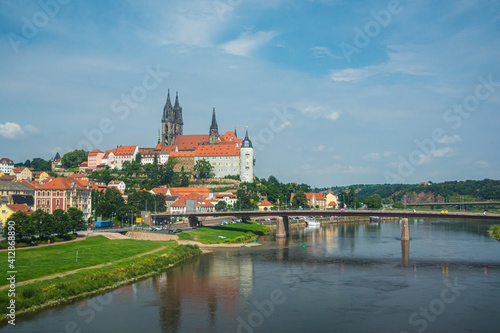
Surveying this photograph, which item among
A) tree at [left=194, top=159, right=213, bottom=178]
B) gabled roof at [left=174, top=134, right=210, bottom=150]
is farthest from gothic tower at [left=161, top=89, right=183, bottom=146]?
tree at [left=194, top=159, right=213, bottom=178]

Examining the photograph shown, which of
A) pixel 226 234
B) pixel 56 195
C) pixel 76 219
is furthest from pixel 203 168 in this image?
pixel 76 219

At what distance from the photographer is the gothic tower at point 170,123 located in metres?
188

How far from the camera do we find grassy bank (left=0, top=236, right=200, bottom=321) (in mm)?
38156

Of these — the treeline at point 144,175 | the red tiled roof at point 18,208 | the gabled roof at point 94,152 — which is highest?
the gabled roof at point 94,152

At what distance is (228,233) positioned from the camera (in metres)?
91.8

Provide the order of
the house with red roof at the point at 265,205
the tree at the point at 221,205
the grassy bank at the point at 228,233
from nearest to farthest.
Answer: the grassy bank at the point at 228,233
the tree at the point at 221,205
the house with red roof at the point at 265,205

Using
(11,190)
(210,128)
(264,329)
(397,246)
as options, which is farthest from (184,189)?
(264,329)

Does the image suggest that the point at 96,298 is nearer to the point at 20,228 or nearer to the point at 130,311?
the point at 130,311

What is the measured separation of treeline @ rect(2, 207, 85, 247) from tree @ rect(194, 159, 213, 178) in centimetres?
9616

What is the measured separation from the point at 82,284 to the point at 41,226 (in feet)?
63.4

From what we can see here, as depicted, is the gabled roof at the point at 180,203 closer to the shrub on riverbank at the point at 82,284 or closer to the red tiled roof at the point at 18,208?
the red tiled roof at the point at 18,208

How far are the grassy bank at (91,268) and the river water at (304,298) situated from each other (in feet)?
5.16

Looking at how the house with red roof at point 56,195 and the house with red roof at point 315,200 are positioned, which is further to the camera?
the house with red roof at point 315,200

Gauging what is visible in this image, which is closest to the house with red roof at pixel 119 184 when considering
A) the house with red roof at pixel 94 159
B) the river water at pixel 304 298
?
the house with red roof at pixel 94 159
